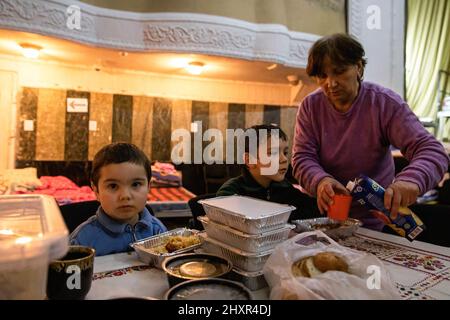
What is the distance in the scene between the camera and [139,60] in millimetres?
3355

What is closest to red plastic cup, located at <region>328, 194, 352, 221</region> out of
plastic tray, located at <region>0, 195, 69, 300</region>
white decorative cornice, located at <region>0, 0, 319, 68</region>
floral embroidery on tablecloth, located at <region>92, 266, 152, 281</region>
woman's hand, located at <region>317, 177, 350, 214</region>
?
woman's hand, located at <region>317, 177, 350, 214</region>

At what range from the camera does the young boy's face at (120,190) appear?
115 centimetres

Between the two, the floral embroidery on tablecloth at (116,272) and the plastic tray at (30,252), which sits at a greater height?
the plastic tray at (30,252)

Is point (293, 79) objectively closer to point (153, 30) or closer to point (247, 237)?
point (153, 30)

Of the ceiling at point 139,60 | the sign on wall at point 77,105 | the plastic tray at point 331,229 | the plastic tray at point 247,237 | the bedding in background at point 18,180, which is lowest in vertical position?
the bedding in background at point 18,180

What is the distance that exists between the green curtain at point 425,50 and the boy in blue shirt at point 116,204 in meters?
4.04

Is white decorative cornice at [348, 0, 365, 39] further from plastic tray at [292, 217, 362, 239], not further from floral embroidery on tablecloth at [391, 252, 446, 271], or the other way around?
floral embroidery on tablecloth at [391, 252, 446, 271]

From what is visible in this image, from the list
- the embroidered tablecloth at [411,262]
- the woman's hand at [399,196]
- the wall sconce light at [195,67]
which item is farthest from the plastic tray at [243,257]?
the wall sconce light at [195,67]

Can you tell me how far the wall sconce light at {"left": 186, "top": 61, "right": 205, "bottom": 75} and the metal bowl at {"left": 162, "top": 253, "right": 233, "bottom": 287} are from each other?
2766 millimetres

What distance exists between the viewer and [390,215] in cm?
103

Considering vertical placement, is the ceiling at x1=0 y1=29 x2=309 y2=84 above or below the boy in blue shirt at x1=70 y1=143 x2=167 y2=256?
above

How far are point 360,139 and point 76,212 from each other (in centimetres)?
114

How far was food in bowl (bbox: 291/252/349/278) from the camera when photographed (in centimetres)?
72

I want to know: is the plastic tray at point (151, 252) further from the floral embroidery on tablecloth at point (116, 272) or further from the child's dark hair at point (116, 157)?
the child's dark hair at point (116, 157)
